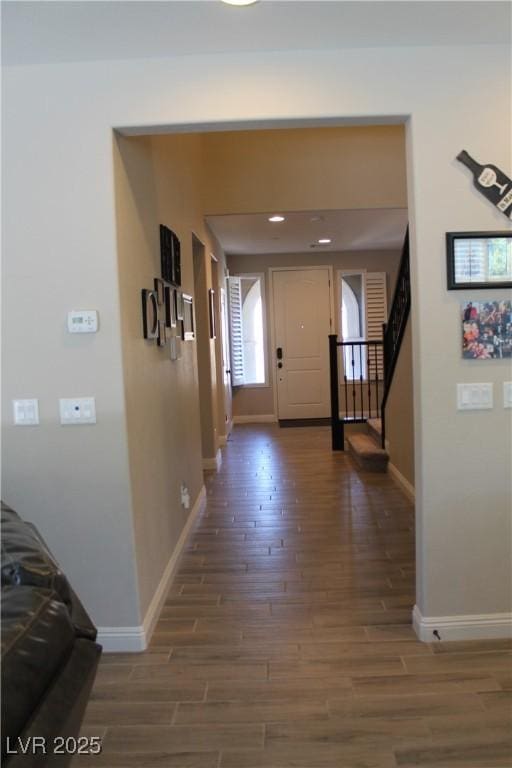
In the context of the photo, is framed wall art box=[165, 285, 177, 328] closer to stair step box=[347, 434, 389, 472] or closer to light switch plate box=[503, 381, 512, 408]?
light switch plate box=[503, 381, 512, 408]

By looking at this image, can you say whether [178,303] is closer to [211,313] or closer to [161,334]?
[161,334]

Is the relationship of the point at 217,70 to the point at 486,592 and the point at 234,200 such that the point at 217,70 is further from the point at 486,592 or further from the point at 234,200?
the point at 234,200

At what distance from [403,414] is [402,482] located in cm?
62

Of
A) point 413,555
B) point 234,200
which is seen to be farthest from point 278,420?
point 413,555

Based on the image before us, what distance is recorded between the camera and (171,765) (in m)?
1.87

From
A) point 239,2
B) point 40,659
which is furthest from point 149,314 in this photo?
point 40,659

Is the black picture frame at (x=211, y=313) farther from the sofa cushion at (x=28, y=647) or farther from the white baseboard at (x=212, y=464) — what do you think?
the sofa cushion at (x=28, y=647)

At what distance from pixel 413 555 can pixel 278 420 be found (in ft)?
17.6

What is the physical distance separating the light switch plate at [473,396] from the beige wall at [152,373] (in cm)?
145

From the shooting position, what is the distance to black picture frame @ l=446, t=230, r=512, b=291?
2.38 metres

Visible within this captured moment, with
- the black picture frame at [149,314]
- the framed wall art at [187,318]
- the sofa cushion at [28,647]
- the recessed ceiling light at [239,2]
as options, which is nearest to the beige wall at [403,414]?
the framed wall art at [187,318]

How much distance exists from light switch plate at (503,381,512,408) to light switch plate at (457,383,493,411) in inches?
2.3

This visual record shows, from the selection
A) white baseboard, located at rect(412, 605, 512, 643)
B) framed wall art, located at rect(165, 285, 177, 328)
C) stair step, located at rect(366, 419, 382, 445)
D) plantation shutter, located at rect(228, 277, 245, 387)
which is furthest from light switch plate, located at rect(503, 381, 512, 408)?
plantation shutter, located at rect(228, 277, 245, 387)

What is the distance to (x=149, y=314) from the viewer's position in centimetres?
289
